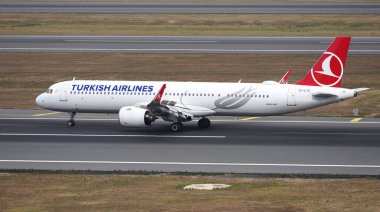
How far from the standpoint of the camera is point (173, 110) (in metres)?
60.8

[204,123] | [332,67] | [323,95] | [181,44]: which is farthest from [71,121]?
[181,44]

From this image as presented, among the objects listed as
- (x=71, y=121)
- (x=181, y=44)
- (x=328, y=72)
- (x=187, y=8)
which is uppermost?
(x=187, y=8)

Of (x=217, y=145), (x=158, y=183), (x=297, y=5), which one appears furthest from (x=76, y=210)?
(x=297, y=5)

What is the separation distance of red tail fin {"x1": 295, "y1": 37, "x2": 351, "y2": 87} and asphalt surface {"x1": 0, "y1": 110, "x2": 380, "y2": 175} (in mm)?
3272

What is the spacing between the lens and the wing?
197 ft

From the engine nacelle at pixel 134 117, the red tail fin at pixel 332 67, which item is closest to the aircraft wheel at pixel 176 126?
the engine nacelle at pixel 134 117

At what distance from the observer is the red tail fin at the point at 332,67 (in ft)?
201

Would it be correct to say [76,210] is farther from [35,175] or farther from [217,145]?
[217,145]

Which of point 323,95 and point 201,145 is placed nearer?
point 201,145

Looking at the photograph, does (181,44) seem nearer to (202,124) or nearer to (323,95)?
(202,124)

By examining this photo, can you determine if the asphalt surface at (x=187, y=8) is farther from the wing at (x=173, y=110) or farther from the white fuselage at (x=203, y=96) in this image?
the wing at (x=173, y=110)

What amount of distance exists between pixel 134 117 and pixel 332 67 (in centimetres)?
1378

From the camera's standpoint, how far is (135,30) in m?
115

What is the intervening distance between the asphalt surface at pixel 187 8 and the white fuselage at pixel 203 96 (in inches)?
2683
